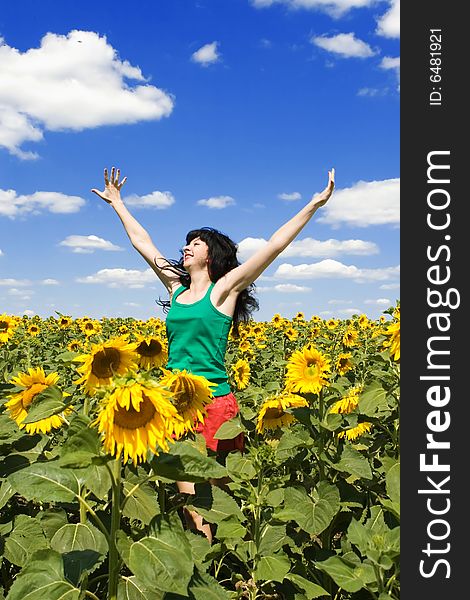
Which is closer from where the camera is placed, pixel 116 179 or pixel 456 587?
pixel 456 587

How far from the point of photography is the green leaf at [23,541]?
3219 millimetres

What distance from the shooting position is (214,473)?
2.19 meters

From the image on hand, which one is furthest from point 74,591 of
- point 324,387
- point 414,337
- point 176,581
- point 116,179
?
point 116,179

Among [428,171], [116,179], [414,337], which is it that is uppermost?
[116,179]

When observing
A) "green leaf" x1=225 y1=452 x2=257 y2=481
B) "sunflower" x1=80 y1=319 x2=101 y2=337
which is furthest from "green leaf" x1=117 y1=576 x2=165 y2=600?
"sunflower" x1=80 y1=319 x2=101 y2=337

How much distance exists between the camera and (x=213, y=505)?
3.27 meters

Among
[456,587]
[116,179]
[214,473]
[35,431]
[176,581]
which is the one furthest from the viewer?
[116,179]

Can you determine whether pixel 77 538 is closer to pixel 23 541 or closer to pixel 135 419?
pixel 23 541

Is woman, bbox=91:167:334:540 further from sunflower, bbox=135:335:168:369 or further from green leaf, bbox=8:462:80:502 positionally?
green leaf, bbox=8:462:80:502

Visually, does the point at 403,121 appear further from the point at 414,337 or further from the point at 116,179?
the point at 116,179

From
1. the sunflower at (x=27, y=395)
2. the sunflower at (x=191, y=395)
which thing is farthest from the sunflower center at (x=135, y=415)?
the sunflower at (x=27, y=395)

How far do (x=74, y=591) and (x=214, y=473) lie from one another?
67 cm

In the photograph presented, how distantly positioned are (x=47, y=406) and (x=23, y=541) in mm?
745

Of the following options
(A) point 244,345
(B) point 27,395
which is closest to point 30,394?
(B) point 27,395
